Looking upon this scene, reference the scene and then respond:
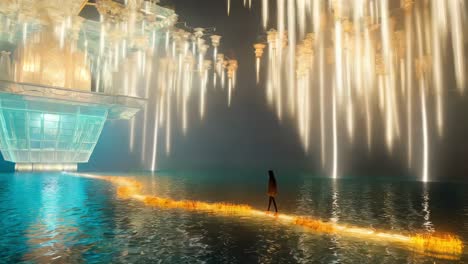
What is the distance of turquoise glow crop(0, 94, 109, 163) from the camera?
141 ft

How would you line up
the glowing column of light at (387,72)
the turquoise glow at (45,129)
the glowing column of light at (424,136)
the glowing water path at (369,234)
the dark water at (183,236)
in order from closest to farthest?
the dark water at (183,236)
the glowing water path at (369,234)
the glowing column of light at (387,72)
the glowing column of light at (424,136)
the turquoise glow at (45,129)

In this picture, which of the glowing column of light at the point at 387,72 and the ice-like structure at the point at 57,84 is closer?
the glowing column of light at the point at 387,72

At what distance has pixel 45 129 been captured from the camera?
149 ft

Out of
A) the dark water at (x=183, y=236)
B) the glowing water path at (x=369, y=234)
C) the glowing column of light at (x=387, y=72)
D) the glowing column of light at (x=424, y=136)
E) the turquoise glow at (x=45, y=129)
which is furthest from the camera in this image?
the turquoise glow at (x=45, y=129)

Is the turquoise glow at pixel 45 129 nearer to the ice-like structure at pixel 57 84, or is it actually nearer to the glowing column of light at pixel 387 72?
the ice-like structure at pixel 57 84

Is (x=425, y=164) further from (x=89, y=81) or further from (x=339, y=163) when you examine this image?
(x=89, y=81)

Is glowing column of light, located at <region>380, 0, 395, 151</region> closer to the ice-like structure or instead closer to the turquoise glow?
the ice-like structure

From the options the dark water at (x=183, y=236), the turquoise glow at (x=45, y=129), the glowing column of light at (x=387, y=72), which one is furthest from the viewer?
the turquoise glow at (x=45, y=129)

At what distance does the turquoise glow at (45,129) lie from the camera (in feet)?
141

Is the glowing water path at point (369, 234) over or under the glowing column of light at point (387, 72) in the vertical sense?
under

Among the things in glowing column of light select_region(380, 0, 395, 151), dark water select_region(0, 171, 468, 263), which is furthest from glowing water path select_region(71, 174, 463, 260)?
glowing column of light select_region(380, 0, 395, 151)

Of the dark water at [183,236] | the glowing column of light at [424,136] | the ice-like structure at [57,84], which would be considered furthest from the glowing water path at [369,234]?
the glowing column of light at [424,136]

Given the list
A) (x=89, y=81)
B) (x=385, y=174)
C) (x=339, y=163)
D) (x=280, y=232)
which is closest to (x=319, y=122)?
(x=339, y=163)

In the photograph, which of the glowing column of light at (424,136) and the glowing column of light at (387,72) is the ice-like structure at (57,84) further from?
the glowing column of light at (424,136)
